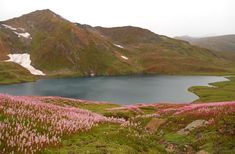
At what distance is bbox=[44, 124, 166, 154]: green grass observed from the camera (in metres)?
13.7

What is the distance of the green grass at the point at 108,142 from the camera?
1375 centimetres

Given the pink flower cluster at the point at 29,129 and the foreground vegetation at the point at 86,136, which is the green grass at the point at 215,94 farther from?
the pink flower cluster at the point at 29,129

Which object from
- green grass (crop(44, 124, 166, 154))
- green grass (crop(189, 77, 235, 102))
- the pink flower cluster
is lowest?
green grass (crop(189, 77, 235, 102))

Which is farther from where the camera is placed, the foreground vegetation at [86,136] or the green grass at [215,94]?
the green grass at [215,94]

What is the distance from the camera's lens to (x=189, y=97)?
401 feet

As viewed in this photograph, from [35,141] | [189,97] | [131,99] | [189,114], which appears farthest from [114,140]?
[189,97]

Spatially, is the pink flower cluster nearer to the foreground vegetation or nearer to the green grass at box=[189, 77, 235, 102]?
the foreground vegetation

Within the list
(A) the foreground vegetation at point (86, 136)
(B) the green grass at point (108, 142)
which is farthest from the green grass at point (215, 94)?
(B) the green grass at point (108, 142)

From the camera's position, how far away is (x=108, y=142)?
51.9 ft

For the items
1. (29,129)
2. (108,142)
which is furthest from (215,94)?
(29,129)

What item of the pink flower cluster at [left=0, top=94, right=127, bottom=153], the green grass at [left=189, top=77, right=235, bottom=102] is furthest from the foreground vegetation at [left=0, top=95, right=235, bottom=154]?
the green grass at [left=189, top=77, right=235, bottom=102]

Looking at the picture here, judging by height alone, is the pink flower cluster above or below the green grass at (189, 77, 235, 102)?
above

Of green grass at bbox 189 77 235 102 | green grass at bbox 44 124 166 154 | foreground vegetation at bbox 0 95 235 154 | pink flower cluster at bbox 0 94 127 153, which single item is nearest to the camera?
pink flower cluster at bbox 0 94 127 153

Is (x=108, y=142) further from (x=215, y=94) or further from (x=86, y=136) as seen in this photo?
(x=215, y=94)
